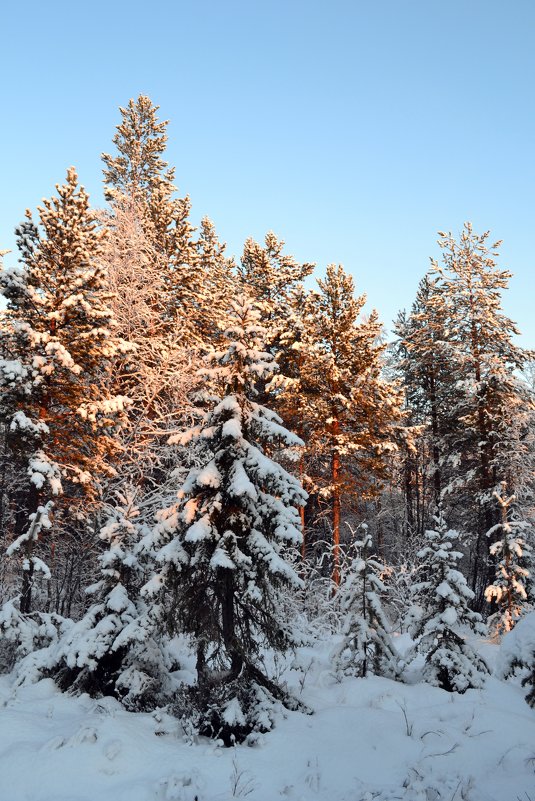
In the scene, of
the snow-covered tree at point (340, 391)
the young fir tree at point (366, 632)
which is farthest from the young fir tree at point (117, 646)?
the snow-covered tree at point (340, 391)

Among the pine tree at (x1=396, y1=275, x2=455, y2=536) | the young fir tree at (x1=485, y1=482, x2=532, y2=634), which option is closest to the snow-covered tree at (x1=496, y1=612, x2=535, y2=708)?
the young fir tree at (x1=485, y1=482, x2=532, y2=634)

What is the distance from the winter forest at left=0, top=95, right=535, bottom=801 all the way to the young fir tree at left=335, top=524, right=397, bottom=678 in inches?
2.3

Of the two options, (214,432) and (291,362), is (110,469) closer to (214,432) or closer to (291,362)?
(214,432)

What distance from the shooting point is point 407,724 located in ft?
25.3

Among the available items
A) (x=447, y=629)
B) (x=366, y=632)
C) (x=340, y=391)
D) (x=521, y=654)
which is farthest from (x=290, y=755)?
(x=340, y=391)

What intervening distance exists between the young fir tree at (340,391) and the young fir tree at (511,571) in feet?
17.3

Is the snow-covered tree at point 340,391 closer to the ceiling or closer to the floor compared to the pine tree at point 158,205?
closer to the floor

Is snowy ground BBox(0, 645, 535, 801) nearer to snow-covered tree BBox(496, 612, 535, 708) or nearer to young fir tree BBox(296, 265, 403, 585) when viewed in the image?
snow-covered tree BBox(496, 612, 535, 708)

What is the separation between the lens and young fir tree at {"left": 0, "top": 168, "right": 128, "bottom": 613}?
13.3 meters

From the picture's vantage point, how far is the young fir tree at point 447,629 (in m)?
9.55

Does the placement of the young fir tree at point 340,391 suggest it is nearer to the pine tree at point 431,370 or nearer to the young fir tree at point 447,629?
the pine tree at point 431,370

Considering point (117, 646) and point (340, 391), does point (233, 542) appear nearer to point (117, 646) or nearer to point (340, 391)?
point (117, 646)

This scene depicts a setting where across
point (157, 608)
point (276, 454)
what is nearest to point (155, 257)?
point (276, 454)

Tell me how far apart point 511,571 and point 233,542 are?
436 inches
